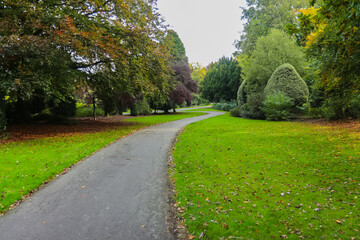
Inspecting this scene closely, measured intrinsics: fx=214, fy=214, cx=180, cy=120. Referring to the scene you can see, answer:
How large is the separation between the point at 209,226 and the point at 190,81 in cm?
2624

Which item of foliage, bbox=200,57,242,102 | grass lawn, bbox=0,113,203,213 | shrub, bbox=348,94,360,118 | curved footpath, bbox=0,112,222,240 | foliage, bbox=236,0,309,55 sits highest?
foliage, bbox=236,0,309,55

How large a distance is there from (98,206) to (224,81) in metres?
41.5

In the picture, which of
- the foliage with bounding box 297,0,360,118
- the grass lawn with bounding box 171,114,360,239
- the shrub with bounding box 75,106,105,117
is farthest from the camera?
the shrub with bounding box 75,106,105,117

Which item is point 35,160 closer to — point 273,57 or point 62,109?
point 62,109

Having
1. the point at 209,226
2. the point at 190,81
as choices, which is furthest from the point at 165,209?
the point at 190,81

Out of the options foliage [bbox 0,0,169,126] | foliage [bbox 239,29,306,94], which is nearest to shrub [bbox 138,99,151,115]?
foliage [bbox 0,0,169,126]

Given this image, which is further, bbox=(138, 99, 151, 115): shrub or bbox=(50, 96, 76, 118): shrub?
bbox=(138, 99, 151, 115): shrub

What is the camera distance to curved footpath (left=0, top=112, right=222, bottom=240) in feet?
11.2

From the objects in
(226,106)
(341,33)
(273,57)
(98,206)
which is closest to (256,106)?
(273,57)

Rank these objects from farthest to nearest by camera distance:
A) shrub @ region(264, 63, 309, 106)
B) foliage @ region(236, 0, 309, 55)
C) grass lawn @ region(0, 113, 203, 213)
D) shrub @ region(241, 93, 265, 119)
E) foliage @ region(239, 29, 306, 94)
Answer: foliage @ region(236, 0, 309, 55), foliage @ region(239, 29, 306, 94), shrub @ region(264, 63, 309, 106), shrub @ region(241, 93, 265, 119), grass lawn @ region(0, 113, 203, 213)

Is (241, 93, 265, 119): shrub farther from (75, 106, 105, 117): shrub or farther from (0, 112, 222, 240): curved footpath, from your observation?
(75, 106, 105, 117): shrub

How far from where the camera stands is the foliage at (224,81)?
136 feet

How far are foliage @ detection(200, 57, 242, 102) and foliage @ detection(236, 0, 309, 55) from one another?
250 inches

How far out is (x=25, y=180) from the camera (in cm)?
538
